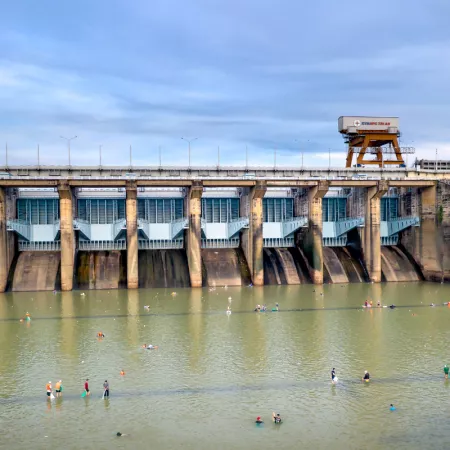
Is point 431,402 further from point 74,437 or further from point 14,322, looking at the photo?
point 14,322

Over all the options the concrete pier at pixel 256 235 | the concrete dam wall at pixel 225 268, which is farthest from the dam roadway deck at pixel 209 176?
the concrete dam wall at pixel 225 268

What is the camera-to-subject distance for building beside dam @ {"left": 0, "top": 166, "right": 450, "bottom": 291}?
284 feet

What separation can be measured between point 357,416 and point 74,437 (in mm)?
15821

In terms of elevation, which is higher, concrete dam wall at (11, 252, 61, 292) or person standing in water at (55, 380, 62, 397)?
concrete dam wall at (11, 252, 61, 292)

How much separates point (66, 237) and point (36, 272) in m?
8.46

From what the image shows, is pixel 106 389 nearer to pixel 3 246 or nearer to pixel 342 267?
pixel 3 246

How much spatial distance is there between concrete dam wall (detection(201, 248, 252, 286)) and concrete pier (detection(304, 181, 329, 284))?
10.3 m

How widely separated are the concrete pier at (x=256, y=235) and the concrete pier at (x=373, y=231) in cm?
1745

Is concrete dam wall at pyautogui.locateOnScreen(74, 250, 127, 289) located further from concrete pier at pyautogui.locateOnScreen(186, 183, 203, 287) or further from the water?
the water

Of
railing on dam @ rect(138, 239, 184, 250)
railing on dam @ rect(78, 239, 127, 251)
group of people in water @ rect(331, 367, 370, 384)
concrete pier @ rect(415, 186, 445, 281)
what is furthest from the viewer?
railing on dam @ rect(138, 239, 184, 250)

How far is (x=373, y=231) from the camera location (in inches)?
3634

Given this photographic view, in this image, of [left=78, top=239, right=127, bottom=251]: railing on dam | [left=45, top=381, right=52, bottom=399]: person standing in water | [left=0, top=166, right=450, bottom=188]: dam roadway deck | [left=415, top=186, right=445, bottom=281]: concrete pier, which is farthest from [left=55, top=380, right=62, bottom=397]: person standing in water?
[left=415, top=186, right=445, bottom=281]: concrete pier

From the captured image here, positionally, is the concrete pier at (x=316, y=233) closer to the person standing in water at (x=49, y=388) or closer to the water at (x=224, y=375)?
the water at (x=224, y=375)

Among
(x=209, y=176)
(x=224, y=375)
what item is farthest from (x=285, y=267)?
(x=224, y=375)
